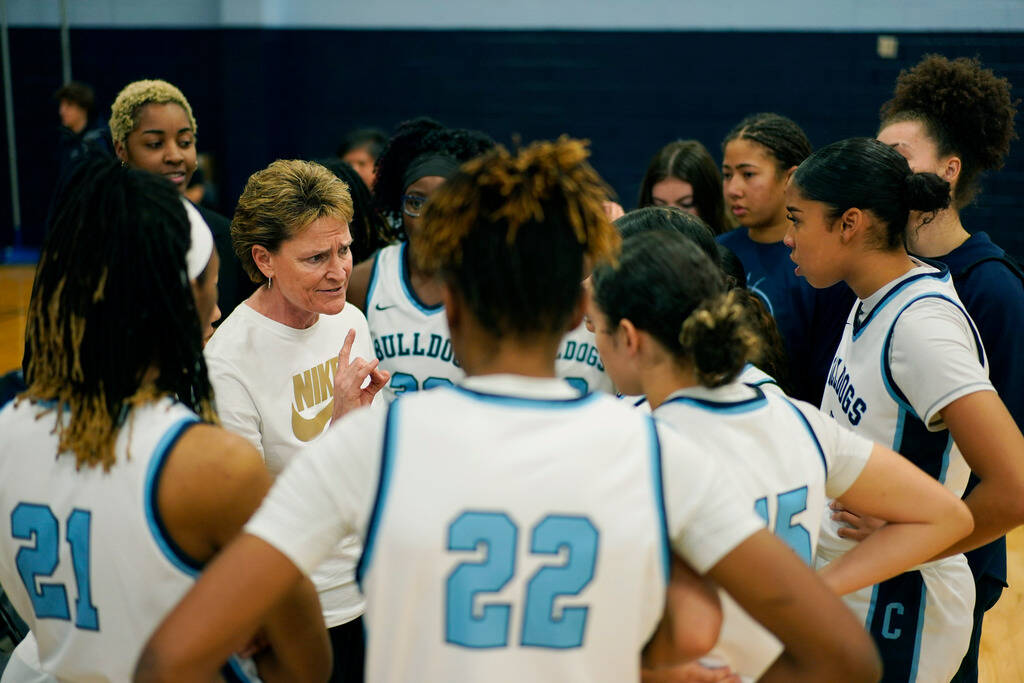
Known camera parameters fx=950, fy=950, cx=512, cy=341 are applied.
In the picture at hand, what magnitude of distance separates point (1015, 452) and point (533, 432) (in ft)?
3.78

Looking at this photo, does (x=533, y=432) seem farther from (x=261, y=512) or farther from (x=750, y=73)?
(x=750, y=73)

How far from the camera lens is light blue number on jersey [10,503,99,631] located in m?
1.31

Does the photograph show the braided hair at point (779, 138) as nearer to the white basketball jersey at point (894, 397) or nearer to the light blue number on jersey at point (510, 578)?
the white basketball jersey at point (894, 397)

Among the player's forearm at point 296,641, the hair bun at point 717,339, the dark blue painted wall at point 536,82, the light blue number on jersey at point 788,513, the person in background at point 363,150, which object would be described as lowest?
the player's forearm at point 296,641

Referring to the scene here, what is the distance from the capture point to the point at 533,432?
1.13m

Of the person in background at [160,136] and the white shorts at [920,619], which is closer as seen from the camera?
the white shorts at [920,619]

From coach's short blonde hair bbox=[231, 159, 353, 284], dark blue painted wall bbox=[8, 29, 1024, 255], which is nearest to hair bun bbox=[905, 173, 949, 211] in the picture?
coach's short blonde hair bbox=[231, 159, 353, 284]

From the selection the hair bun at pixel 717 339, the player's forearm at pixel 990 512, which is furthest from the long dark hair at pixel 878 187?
the hair bun at pixel 717 339

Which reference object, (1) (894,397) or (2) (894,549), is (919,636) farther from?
(2) (894,549)

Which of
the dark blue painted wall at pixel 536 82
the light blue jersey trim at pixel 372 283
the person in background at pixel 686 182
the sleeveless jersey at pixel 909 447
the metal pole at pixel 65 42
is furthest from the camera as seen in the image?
the metal pole at pixel 65 42

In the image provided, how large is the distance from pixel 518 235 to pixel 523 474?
29 cm

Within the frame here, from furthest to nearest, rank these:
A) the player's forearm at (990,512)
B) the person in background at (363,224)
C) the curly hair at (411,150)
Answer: the person in background at (363,224) → the curly hair at (411,150) → the player's forearm at (990,512)

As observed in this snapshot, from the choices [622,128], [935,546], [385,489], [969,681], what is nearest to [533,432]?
[385,489]

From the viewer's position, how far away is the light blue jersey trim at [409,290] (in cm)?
265
